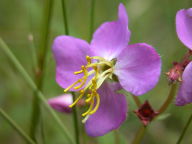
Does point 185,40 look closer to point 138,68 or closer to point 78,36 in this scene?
point 138,68

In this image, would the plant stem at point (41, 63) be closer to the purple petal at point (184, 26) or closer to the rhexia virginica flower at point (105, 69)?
the rhexia virginica flower at point (105, 69)

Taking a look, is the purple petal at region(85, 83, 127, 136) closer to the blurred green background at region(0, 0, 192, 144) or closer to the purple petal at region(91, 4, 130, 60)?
the purple petal at region(91, 4, 130, 60)

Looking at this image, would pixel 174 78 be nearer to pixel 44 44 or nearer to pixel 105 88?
pixel 105 88

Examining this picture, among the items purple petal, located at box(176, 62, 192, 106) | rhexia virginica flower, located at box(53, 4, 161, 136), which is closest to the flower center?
rhexia virginica flower, located at box(53, 4, 161, 136)

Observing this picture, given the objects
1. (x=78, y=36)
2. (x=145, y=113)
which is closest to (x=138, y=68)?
(x=145, y=113)

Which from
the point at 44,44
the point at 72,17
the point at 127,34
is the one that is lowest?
the point at 72,17

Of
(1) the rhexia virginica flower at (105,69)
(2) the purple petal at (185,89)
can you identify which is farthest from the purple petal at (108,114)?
(2) the purple petal at (185,89)

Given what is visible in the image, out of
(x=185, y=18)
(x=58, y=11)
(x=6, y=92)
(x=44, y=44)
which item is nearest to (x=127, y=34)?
(x=185, y=18)
